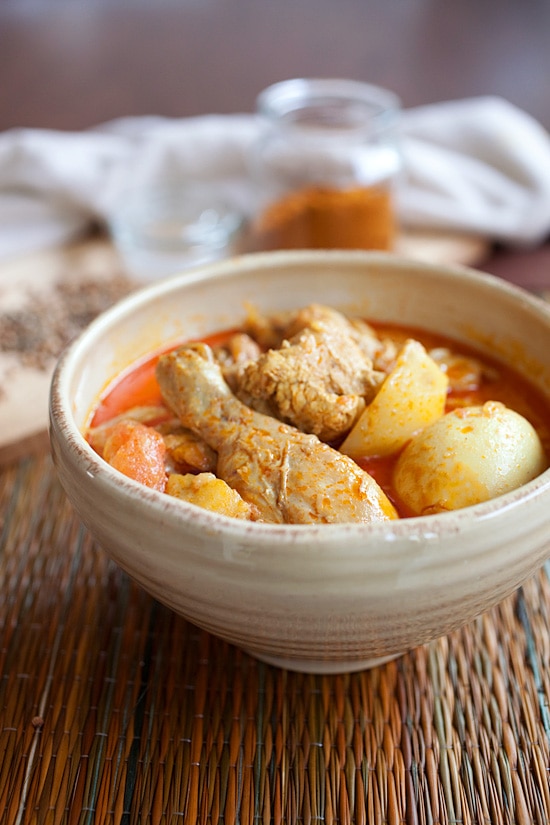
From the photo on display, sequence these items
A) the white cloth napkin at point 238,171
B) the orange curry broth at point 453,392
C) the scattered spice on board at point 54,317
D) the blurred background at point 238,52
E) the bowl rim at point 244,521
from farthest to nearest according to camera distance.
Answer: the blurred background at point 238,52 → the white cloth napkin at point 238,171 → the scattered spice on board at point 54,317 → the orange curry broth at point 453,392 → the bowl rim at point 244,521

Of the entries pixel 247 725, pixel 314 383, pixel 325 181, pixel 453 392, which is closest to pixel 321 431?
pixel 314 383

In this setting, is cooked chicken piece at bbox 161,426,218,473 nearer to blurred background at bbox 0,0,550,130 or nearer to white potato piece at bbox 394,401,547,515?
white potato piece at bbox 394,401,547,515

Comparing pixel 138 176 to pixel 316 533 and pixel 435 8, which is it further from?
pixel 435 8

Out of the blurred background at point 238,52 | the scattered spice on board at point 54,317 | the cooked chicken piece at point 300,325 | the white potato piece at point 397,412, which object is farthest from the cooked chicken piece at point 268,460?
the blurred background at point 238,52

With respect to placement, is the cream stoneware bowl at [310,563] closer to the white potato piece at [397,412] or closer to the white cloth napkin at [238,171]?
the white potato piece at [397,412]

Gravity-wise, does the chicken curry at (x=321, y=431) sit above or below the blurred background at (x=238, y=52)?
above

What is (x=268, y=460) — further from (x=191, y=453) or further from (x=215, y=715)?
(x=215, y=715)
